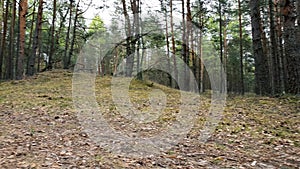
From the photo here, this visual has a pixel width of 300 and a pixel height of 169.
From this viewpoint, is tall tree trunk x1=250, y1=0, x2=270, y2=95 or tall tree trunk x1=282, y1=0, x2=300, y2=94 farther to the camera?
tall tree trunk x1=250, y1=0, x2=270, y2=95

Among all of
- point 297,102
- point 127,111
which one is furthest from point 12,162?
point 297,102

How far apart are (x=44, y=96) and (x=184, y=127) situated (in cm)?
526

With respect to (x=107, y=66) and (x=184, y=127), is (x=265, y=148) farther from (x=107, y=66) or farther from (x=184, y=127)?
(x=107, y=66)

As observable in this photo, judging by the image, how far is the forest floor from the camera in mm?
3525

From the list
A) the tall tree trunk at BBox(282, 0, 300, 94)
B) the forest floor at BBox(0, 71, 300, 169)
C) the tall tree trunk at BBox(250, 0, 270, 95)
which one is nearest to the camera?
the forest floor at BBox(0, 71, 300, 169)

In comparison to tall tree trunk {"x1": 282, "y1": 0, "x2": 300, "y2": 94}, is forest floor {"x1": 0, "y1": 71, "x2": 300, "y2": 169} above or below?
below

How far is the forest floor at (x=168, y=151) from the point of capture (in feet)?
11.6

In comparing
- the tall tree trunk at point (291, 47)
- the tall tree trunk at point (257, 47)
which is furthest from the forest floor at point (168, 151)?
the tall tree trunk at point (257, 47)

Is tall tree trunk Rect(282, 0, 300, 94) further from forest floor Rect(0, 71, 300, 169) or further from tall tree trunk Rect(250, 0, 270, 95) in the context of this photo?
tall tree trunk Rect(250, 0, 270, 95)

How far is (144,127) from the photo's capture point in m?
5.56

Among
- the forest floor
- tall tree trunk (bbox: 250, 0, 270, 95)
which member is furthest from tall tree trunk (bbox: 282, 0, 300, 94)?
tall tree trunk (bbox: 250, 0, 270, 95)

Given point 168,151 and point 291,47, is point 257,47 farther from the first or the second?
point 168,151

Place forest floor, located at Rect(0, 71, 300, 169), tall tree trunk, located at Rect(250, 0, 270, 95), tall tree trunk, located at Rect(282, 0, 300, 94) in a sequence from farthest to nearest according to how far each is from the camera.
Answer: tall tree trunk, located at Rect(250, 0, 270, 95)
tall tree trunk, located at Rect(282, 0, 300, 94)
forest floor, located at Rect(0, 71, 300, 169)

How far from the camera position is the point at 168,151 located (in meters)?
4.03
